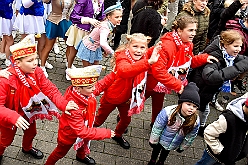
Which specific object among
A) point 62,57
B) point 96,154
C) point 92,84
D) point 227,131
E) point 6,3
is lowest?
point 96,154

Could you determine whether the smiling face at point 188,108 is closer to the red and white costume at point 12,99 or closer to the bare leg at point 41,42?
the red and white costume at point 12,99

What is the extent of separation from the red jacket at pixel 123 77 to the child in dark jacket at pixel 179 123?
0.53 metres

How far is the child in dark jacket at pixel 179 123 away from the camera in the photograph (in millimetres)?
3451

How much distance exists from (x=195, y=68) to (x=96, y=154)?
1.85 meters

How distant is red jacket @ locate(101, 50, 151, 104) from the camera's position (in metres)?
3.59

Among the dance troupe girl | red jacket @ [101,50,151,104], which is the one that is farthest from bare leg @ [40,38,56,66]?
red jacket @ [101,50,151,104]

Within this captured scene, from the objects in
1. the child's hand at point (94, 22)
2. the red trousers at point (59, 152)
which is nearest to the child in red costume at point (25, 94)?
the red trousers at point (59, 152)

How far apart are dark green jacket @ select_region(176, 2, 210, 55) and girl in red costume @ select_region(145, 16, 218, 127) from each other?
76cm

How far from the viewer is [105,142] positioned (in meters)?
4.61

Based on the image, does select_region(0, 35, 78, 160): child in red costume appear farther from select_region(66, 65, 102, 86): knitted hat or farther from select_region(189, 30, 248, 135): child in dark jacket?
select_region(189, 30, 248, 135): child in dark jacket

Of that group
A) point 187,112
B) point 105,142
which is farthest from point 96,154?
point 187,112

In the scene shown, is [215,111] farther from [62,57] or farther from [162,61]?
[62,57]

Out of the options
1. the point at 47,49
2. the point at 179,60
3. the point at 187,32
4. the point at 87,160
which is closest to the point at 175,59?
the point at 179,60

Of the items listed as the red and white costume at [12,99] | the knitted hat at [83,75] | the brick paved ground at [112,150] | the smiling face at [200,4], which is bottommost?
the brick paved ground at [112,150]
